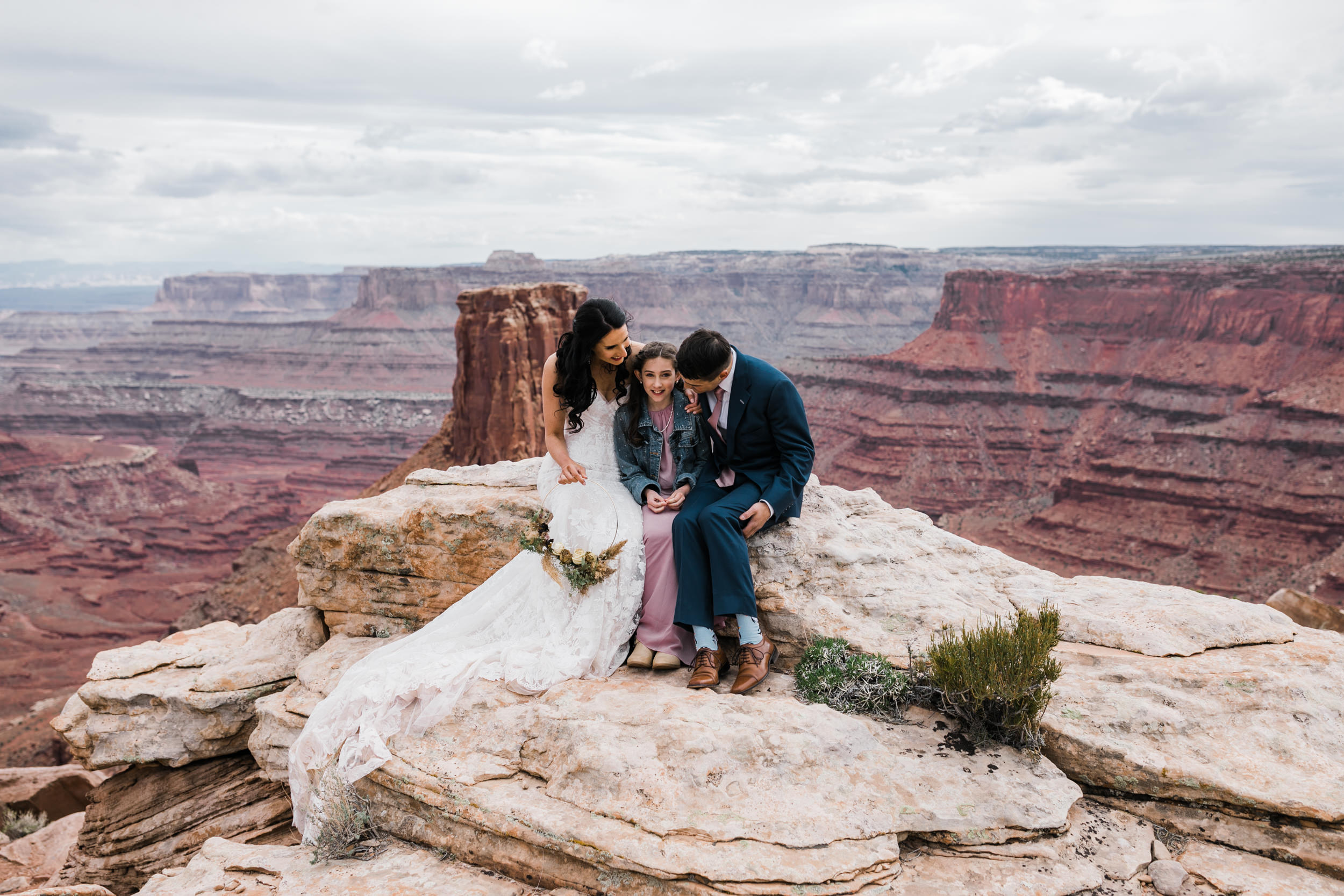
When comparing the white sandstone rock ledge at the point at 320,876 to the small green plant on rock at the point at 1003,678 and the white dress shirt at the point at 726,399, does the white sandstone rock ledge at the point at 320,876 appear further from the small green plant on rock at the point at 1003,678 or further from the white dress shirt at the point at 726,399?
the white dress shirt at the point at 726,399

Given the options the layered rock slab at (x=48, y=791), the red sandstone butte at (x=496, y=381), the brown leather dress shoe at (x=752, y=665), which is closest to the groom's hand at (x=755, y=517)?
the brown leather dress shoe at (x=752, y=665)

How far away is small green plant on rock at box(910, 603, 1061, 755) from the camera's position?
4.36 meters

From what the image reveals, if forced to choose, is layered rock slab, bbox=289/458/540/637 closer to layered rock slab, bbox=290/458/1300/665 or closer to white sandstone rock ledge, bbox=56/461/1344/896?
layered rock slab, bbox=290/458/1300/665

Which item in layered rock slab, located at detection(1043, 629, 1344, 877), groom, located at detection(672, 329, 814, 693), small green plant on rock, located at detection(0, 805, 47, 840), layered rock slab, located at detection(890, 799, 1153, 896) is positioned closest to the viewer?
layered rock slab, located at detection(890, 799, 1153, 896)

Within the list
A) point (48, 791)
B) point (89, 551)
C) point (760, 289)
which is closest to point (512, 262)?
point (760, 289)

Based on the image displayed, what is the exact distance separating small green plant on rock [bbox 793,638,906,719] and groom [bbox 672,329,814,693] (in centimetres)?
32

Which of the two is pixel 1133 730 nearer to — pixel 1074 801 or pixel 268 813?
pixel 1074 801

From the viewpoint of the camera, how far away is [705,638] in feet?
17.3

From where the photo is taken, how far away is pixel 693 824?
12.8 feet

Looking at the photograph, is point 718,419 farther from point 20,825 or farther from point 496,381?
point 496,381

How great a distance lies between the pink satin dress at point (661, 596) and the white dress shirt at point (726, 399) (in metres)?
0.75

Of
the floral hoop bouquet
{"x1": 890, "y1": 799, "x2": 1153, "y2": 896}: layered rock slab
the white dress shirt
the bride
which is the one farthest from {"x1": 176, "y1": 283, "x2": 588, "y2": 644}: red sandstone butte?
{"x1": 890, "y1": 799, "x2": 1153, "y2": 896}: layered rock slab

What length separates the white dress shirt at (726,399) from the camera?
568 cm

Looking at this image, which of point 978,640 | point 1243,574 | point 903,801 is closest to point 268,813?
point 903,801
